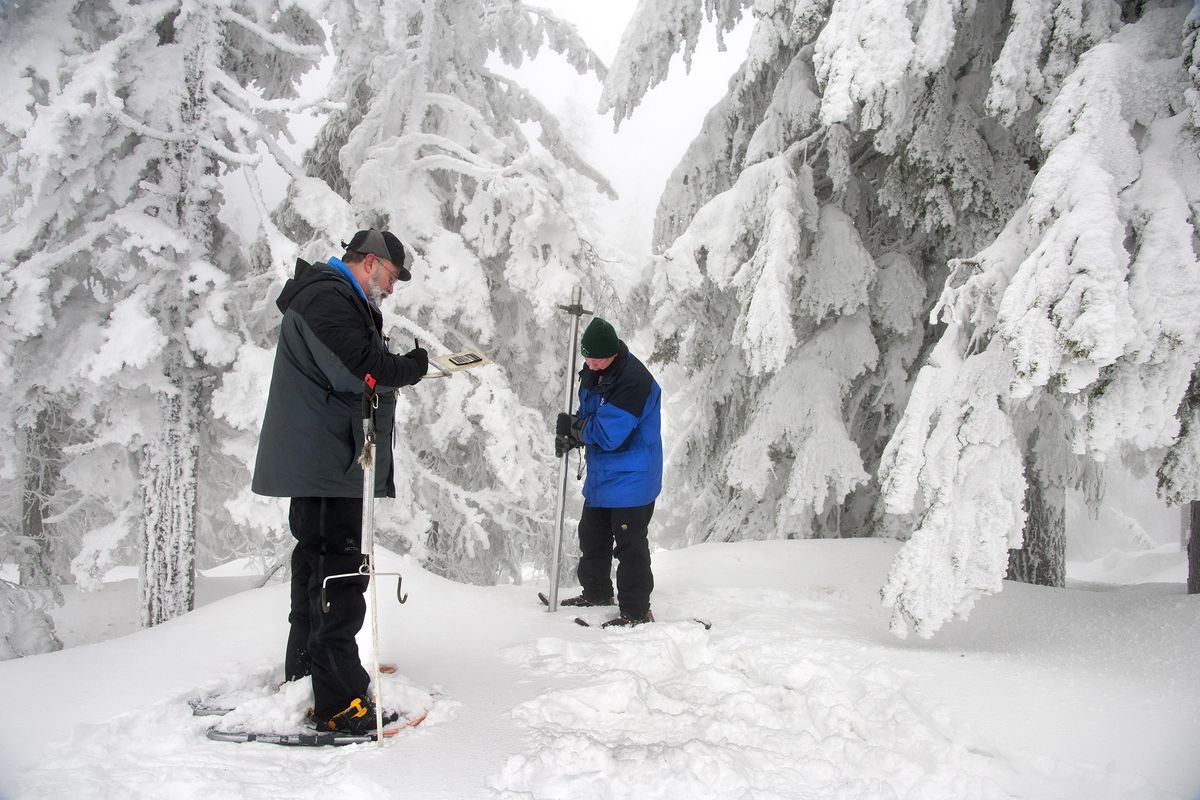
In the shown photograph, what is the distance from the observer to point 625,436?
15.5 feet

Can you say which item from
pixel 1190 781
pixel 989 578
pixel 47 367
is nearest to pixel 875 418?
pixel 989 578

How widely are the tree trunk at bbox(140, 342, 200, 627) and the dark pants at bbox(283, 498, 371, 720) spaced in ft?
12.9

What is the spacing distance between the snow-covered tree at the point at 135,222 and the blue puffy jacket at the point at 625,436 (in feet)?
10.9

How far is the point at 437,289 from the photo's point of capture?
7.70m

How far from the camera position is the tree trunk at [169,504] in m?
6.36

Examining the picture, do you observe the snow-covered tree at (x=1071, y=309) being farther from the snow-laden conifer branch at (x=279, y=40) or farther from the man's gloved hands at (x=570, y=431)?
the snow-laden conifer branch at (x=279, y=40)

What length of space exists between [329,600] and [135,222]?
452cm

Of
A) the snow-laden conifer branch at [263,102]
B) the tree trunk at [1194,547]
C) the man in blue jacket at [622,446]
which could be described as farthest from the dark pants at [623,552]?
the tree trunk at [1194,547]

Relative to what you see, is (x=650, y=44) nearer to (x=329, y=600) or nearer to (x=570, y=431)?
(x=570, y=431)

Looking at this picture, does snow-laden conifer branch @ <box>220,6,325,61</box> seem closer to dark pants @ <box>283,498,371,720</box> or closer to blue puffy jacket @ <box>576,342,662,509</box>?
blue puffy jacket @ <box>576,342,662,509</box>

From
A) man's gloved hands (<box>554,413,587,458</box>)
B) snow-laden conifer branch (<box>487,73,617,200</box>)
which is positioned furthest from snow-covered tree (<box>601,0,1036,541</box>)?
snow-laden conifer branch (<box>487,73,617,200</box>)

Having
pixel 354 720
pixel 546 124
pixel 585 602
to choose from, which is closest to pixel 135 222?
pixel 585 602

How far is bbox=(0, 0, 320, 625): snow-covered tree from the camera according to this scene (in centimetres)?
549

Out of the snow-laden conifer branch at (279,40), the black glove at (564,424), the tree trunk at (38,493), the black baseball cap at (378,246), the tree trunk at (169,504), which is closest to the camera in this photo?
the black baseball cap at (378,246)
